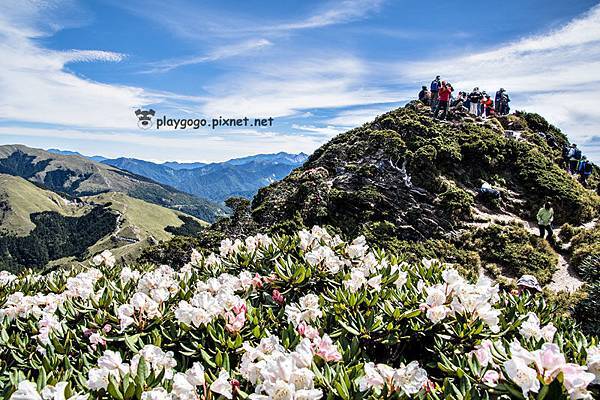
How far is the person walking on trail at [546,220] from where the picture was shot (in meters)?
15.4

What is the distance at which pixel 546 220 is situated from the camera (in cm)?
1547

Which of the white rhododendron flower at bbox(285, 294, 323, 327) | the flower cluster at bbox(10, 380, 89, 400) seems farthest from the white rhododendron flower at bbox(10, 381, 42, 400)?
the white rhododendron flower at bbox(285, 294, 323, 327)

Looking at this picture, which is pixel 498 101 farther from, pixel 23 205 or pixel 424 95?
pixel 23 205

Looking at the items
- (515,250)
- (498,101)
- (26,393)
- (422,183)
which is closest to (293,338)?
(26,393)

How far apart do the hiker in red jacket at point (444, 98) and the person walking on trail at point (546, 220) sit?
417 inches

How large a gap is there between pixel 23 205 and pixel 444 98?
198562 mm

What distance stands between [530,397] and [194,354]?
7.09ft

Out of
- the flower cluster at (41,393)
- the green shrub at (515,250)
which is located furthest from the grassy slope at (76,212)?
the flower cluster at (41,393)

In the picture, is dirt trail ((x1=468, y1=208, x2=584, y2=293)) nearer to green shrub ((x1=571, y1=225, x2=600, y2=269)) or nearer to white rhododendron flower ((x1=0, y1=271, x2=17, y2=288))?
green shrub ((x1=571, y1=225, x2=600, y2=269))

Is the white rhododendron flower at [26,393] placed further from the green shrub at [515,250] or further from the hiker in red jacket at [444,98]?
the hiker in red jacket at [444,98]

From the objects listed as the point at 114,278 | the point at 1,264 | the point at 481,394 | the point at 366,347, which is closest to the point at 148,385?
the point at 366,347

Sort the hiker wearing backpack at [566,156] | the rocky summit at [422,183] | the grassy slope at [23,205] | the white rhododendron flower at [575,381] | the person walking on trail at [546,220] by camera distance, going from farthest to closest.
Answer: the grassy slope at [23,205]
the hiker wearing backpack at [566,156]
the rocky summit at [422,183]
the person walking on trail at [546,220]
the white rhododendron flower at [575,381]

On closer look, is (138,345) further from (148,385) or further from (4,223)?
(4,223)

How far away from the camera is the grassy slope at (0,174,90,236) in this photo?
158 meters
